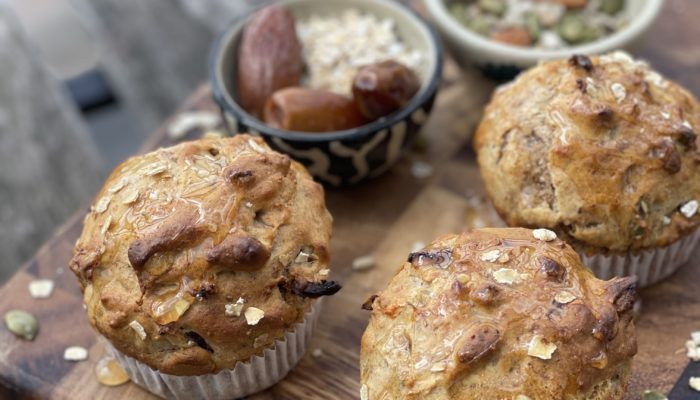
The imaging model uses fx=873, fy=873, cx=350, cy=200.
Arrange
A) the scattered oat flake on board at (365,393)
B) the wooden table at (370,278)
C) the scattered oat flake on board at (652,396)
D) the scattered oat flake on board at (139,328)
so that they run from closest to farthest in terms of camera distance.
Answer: the scattered oat flake on board at (365,393), the scattered oat flake on board at (139,328), the scattered oat flake on board at (652,396), the wooden table at (370,278)

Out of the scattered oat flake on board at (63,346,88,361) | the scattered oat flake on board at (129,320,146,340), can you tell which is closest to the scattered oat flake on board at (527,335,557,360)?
the scattered oat flake on board at (129,320,146,340)

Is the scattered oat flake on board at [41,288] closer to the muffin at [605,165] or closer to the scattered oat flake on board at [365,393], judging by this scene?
the scattered oat flake on board at [365,393]

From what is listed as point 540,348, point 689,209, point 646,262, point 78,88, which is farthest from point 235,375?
point 78,88

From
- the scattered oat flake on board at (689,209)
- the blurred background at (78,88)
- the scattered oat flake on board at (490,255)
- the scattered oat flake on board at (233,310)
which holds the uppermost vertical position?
the scattered oat flake on board at (233,310)

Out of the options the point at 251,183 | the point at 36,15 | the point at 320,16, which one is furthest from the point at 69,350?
the point at 36,15

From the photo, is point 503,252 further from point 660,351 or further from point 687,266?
point 687,266

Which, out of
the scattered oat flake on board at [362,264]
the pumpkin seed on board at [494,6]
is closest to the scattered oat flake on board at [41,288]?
the scattered oat flake on board at [362,264]

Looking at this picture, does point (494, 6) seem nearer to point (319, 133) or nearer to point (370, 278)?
point (319, 133)
